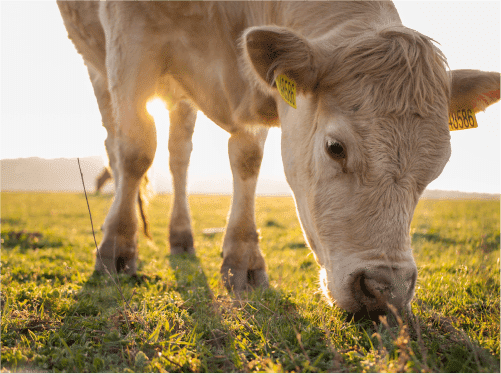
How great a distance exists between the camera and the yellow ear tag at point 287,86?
2.55m

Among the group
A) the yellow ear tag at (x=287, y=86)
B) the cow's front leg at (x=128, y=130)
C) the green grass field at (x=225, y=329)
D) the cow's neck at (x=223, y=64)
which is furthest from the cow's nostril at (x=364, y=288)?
the cow's front leg at (x=128, y=130)

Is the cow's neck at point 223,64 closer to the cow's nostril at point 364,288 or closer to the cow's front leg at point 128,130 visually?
the cow's front leg at point 128,130

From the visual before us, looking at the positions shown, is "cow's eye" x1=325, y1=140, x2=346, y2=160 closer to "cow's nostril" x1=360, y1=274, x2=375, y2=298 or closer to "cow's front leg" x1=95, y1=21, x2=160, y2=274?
"cow's nostril" x1=360, y1=274, x2=375, y2=298

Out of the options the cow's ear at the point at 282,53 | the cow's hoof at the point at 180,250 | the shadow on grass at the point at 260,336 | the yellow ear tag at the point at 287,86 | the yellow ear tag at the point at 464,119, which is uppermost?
the cow's ear at the point at 282,53

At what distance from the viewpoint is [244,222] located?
→ 13.2ft

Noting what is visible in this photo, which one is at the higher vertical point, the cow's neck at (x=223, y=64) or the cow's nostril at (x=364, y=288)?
the cow's neck at (x=223, y=64)

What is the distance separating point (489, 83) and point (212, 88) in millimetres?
2306

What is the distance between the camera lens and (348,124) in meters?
2.32

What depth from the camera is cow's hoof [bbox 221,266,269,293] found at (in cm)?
355

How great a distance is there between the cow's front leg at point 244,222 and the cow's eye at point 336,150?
164 centimetres

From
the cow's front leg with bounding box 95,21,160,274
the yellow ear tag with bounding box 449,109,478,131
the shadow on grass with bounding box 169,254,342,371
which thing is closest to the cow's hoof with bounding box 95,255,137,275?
the cow's front leg with bounding box 95,21,160,274

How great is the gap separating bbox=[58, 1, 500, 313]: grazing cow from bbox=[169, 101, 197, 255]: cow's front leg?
134 cm

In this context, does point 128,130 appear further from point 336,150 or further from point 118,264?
point 336,150

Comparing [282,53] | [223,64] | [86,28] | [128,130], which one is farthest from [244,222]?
[86,28]
